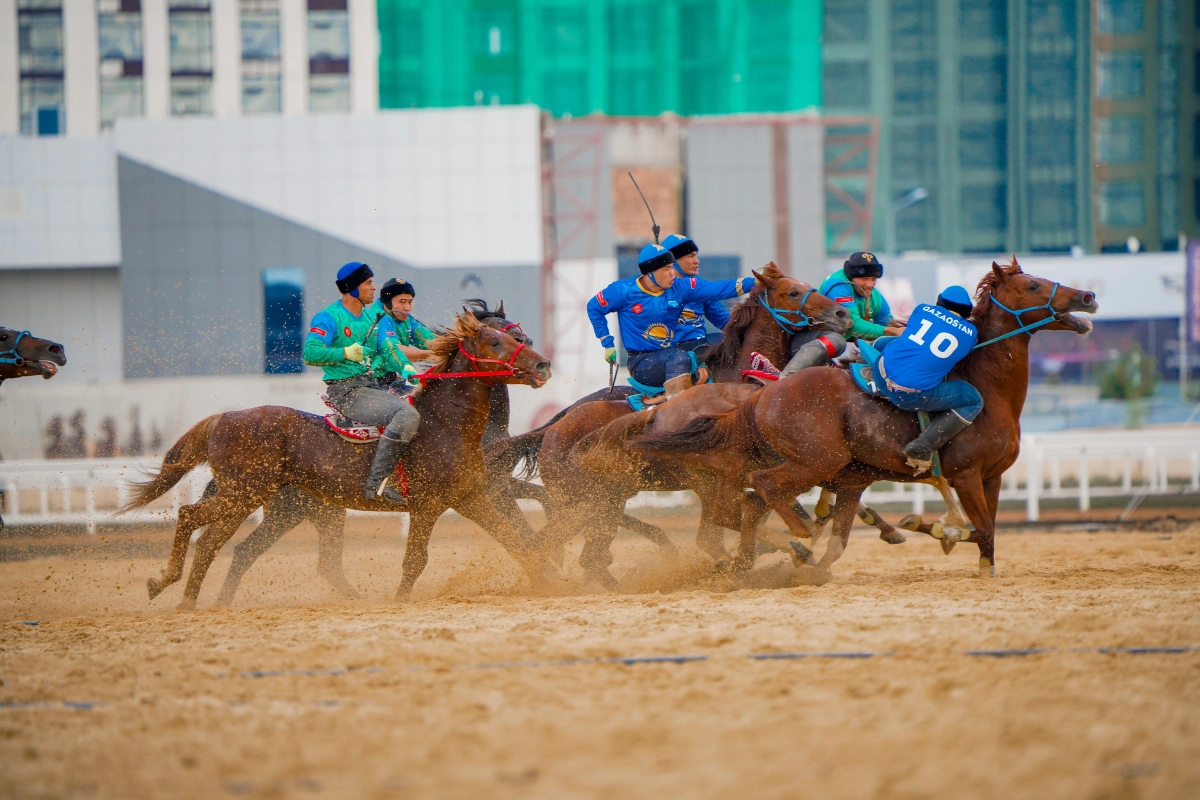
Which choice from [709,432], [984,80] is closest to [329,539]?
[709,432]

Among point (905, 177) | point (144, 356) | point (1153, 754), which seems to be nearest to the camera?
point (1153, 754)

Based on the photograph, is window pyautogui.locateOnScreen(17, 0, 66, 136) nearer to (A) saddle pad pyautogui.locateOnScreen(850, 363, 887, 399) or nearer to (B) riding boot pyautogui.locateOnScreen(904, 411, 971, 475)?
(A) saddle pad pyautogui.locateOnScreen(850, 363, 887, 399)

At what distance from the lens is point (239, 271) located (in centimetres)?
2717

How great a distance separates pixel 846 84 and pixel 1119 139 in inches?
410

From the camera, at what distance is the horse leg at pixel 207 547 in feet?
25.8

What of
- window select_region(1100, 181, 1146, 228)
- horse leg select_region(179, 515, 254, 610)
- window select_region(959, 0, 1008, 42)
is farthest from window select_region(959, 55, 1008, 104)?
horse leg select_region(179, 515, 254, 610)

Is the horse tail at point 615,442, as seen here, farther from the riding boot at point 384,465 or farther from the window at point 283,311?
the window at point 283,311

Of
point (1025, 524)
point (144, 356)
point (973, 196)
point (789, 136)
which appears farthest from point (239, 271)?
point (973, 196)

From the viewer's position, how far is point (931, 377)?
22.6 feet

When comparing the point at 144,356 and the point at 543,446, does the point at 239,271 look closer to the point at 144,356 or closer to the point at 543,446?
the point at 144,356

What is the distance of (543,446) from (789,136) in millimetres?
24213

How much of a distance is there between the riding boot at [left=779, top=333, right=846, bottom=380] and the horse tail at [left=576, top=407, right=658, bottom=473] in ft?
3.29

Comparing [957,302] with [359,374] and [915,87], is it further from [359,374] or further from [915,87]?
[915,87]

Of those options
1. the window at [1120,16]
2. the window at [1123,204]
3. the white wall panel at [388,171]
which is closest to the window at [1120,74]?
the window at [1120,16]
